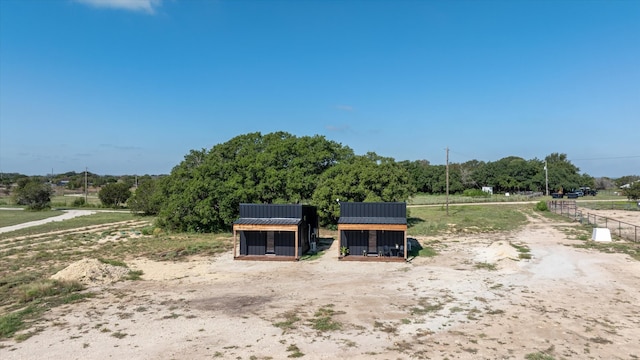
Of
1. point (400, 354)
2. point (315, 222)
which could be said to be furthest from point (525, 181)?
point (400, 354)

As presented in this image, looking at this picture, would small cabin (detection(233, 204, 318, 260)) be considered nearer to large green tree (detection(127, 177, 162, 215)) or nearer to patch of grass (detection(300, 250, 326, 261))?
patch of grass (detection(300, 250, 326, 261))

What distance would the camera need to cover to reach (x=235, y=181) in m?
37.7

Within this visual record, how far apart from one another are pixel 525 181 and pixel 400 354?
10557cm

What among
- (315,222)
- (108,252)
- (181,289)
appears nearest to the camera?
(181,289)

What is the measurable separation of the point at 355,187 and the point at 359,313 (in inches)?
936

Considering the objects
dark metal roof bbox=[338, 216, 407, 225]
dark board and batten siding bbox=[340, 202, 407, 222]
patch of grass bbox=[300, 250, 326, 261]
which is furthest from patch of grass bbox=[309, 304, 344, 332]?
dark board and batten siding bbox=[340, 202, 407, 222]

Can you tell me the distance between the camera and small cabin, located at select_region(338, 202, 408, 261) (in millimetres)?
24484

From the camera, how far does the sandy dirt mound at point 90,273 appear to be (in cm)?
1822

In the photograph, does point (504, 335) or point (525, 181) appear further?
point (525, 181)

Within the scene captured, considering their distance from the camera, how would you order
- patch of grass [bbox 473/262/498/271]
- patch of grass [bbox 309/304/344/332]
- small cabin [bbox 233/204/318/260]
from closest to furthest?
patch of grass [bbox 309/304/344/332], patch of grass [bbox 473/262/498/271], small cabin [bbox 233/204/318/260]

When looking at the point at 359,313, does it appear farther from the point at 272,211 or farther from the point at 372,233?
the point at 272,211

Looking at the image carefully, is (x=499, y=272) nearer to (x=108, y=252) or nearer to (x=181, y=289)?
(x=181, y=289)

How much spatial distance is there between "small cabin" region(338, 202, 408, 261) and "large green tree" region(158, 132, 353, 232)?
44.6ft

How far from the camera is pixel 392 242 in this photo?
25.1 m
